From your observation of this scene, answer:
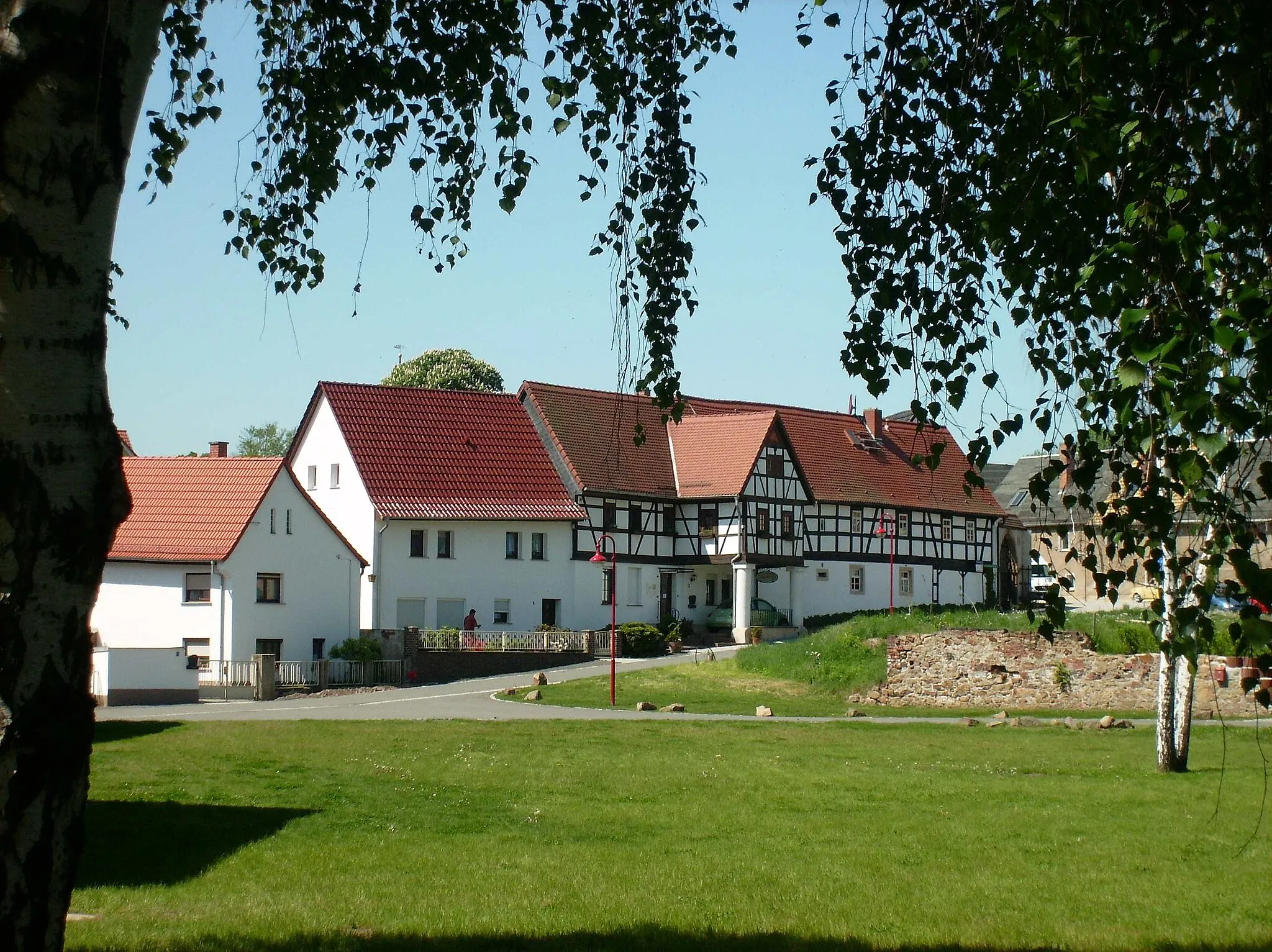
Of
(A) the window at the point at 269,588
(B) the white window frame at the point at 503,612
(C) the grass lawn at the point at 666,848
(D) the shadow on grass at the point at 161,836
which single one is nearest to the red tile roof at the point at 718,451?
(B) the white window frame at the point at 503,612

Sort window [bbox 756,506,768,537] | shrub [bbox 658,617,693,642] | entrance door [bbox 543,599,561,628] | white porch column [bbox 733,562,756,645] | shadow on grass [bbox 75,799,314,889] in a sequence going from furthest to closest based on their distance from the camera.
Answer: window [bbox 756,506,768,537], white porch column [bbox 733,562,756,645], entrance door [bbox 543,599,561,628], shrub [bbox 658,617,693,642], shadow on grass [bbox 75,799,314,889]

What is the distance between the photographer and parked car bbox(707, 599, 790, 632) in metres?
57.1

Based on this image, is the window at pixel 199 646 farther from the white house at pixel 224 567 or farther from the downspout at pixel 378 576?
the downspout at pixel 378 576

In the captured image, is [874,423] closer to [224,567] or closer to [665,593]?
[665,593]

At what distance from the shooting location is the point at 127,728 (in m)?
25.4

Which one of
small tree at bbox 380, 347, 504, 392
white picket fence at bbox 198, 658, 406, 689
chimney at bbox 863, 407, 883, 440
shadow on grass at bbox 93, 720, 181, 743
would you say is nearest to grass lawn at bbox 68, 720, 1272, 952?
shadow on grass at bbox 93, 720, 181, 743

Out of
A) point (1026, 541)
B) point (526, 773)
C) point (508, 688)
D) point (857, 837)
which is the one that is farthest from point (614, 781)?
point (1026, 541)

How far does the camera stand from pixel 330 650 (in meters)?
45.3

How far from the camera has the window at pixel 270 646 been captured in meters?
44.5

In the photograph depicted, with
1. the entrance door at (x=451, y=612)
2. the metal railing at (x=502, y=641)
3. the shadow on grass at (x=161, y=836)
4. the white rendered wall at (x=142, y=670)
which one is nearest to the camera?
the shadow on grass at (x=161, y=836)

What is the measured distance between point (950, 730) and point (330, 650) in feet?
80.2

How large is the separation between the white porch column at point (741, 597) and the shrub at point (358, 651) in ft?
53.5

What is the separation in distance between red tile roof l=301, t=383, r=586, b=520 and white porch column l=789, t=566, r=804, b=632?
33.8 feet

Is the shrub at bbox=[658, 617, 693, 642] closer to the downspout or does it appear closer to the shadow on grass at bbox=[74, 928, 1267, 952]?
the downspout
